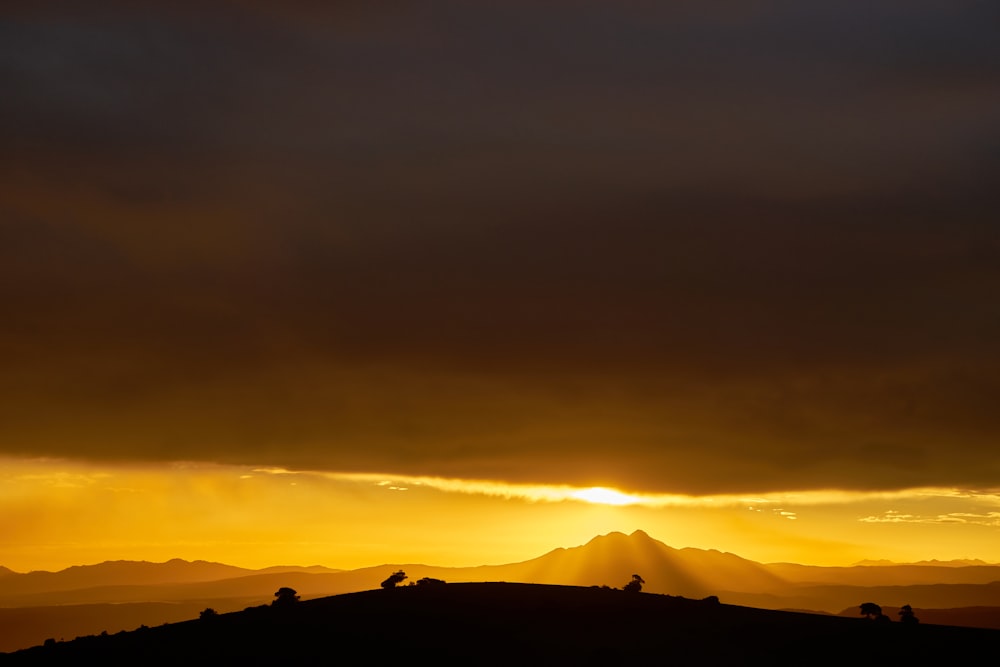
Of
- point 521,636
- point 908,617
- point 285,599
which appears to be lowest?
point 521,636

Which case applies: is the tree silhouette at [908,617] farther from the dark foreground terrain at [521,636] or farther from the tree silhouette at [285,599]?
the tree silhouette at [285,599]

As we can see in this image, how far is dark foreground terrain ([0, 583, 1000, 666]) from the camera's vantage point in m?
81.4

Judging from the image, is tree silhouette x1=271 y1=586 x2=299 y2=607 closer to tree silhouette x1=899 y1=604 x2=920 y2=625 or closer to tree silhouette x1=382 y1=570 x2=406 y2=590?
tree silhouette x1=382 y1=570 x2=406 y2=590

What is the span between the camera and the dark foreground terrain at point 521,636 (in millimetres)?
81375

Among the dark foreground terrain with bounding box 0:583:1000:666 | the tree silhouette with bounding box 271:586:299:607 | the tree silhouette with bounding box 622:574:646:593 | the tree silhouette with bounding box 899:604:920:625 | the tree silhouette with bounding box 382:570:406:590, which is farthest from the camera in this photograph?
the tree silhouette with bounding box 382:570:406:590

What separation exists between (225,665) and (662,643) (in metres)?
35.6

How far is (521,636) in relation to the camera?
85.4m

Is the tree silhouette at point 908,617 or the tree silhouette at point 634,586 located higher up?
the tree silhouette at point 634,586

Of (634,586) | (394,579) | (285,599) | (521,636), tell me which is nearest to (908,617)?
(634,586)

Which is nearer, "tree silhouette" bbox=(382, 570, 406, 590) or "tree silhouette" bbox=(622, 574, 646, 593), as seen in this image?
"tree silhouette" bbox=(622, 574, 646, 593)

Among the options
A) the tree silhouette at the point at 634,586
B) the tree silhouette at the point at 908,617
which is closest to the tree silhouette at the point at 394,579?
the tree silhouette at the point at 634,586

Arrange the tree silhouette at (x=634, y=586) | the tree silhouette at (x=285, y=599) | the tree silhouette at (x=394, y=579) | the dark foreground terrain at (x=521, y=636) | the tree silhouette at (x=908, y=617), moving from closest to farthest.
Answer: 1. the dark foreground terrain at (x=521, y=636)
2. the tree silhouette at (x=908, y=617)
3. the tree silhouette at (x=285, y=599)
4. the tree silhouette at (x=634, y=586)
5. the tree silhouette at (x=394, y=579)

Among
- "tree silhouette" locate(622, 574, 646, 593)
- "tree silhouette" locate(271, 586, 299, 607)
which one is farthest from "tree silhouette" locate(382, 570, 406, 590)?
"tree silhouette" locate(622, 574, 646, 593)

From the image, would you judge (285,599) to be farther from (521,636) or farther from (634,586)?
(634,586)
